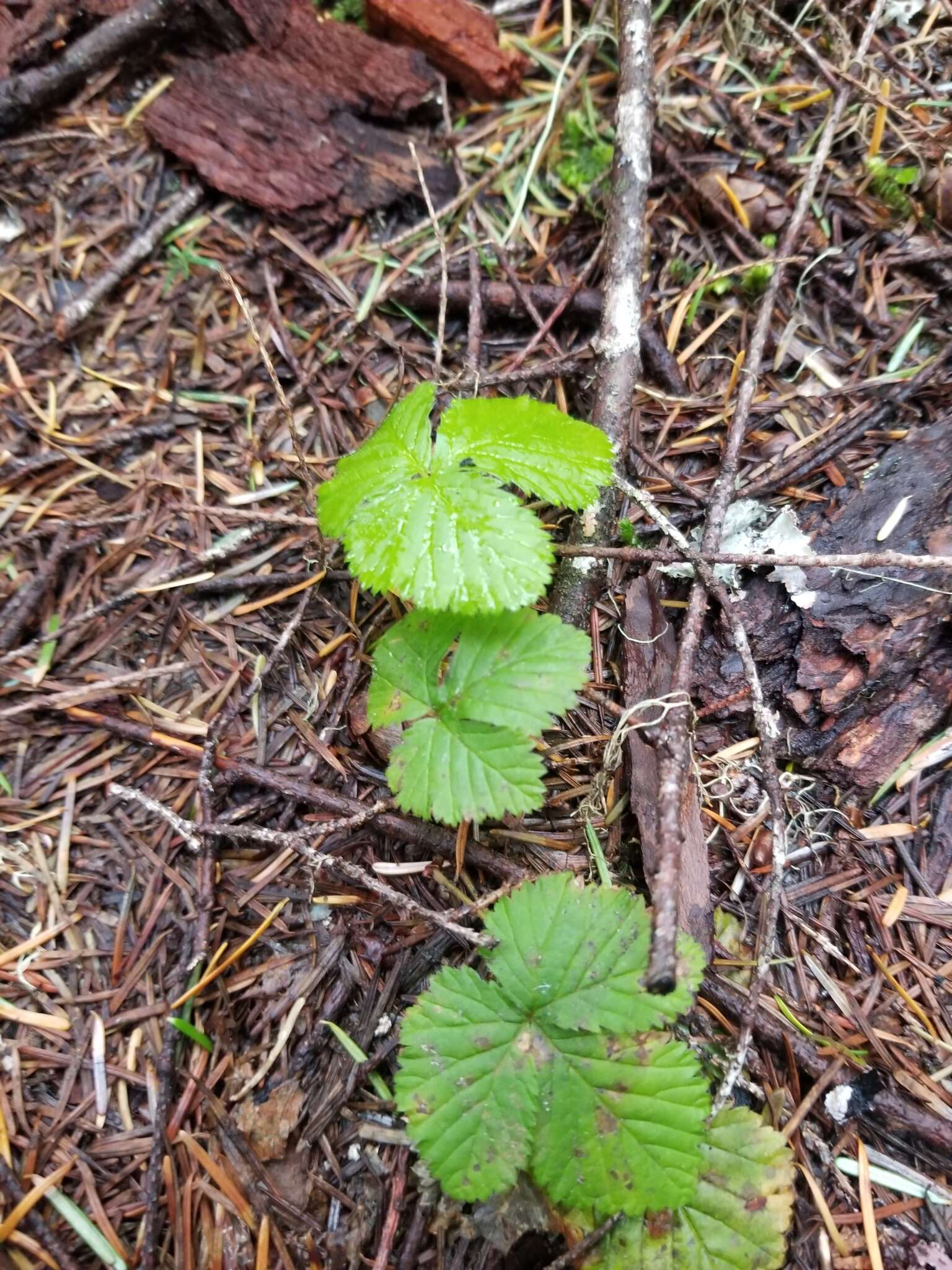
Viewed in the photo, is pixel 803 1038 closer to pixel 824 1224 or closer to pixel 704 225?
pixel 824 1224

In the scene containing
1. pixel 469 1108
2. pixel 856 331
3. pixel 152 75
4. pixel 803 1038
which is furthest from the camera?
pixel 152 75

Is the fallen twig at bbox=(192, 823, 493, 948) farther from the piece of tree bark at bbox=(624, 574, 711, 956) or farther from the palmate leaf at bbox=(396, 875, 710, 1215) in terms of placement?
the piece of tree bark at bbox=(624, 574, 711, 956)

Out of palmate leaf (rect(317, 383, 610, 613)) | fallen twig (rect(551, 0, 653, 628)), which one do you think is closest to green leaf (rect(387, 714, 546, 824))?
palmate leaf (rect(317, 383, 610, 613))

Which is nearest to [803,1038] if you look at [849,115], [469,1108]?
[469,1108]

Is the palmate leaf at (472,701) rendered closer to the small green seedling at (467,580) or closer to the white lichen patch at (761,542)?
the small green seedling at (467,580)

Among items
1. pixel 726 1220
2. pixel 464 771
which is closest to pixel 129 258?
pixel 464 771

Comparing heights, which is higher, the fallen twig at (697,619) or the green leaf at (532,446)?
the green leaf at (532,446)

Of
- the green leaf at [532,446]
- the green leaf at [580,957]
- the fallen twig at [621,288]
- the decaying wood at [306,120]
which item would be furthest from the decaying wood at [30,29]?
the green leaf at [580,957]

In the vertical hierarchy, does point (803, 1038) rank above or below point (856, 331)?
below
